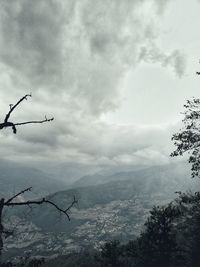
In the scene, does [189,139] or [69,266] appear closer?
[189,139]

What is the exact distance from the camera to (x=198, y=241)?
1938 inches

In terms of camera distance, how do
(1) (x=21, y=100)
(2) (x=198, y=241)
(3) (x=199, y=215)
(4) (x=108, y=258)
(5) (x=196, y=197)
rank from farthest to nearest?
1. (4) (x=108, y=258)
2. (2) (x=198, y=241)
3. (3) (x=199, y=215)
4. (5) (x=196, y=197)
5. (1) (x=21, y=100)

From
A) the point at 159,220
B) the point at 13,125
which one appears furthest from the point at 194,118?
the point at 159,220

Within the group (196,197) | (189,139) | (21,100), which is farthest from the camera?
(196,197)

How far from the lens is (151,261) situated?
52969 mm

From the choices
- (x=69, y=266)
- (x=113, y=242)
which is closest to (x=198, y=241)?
(x=113, y=242)

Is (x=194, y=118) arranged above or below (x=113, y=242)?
above

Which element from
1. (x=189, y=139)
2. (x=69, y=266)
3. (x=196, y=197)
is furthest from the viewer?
A: (x=69, y=266)

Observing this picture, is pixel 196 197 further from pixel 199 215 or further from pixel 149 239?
pixel 149 239

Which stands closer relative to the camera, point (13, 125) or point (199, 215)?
point (13, 125)

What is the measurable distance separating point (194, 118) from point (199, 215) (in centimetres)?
1838

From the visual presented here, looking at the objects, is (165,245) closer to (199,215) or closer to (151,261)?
(151,261)

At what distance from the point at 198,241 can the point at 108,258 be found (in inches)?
625

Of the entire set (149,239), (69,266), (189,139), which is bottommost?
(69,266)
